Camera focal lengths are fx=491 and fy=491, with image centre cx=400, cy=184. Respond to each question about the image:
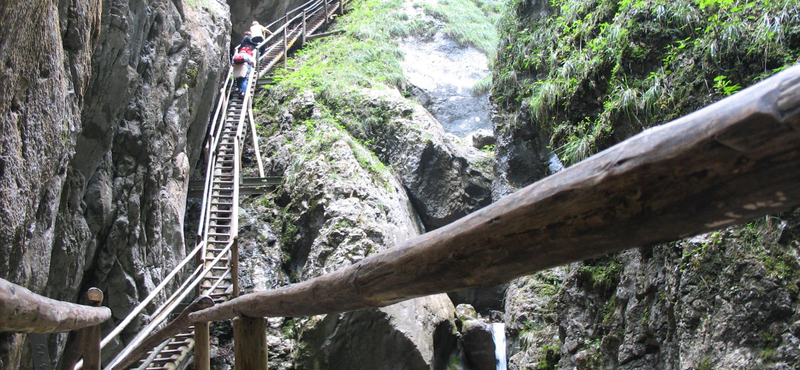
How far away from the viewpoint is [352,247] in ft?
25.2

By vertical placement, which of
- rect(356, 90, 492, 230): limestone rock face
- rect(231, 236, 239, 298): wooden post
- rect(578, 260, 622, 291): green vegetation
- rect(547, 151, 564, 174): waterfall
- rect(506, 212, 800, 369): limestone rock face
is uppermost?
rect(356, 90, 492, 230): limestone rock face

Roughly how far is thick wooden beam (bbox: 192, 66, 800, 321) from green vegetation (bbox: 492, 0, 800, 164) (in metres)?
4.24

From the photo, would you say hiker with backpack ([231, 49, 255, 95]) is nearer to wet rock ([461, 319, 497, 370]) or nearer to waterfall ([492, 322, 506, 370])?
wet rock ([461, 319, 497, 370])

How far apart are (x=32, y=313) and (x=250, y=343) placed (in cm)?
151

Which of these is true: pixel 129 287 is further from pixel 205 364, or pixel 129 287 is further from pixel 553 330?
pixel 553 330

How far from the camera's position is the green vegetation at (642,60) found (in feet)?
14.8

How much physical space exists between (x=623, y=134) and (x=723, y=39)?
1.32m

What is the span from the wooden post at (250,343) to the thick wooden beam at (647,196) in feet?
6.39

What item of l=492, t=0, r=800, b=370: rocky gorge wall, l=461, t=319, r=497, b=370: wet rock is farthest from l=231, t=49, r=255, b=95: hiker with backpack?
l=461, t=319, r=497, b=370: wet rock

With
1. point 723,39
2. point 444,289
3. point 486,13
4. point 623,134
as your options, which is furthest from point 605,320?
point 486,13

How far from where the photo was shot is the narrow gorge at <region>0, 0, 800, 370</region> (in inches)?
138

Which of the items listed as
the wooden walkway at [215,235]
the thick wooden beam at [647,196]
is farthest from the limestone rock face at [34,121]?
the thick wooden beam at [647,196]

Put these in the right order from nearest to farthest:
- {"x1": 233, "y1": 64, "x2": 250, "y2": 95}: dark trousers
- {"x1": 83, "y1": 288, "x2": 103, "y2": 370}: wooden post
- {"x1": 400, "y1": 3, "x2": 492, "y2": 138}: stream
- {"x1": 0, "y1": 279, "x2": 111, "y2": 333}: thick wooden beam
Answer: {"x1": 0, "y1": 279, "x2": 111, "y2": 333}: thick wooden beam, {"x1": 83, "y1": 288, "x2": 103, "y2": 370}: wooden post, {"x1": 233, "y1": 64, "x2": 250, "y2": 95}: dark trousers, {"x1": 400, "y1": 3, "x2": 492, "y2": 138}: stream

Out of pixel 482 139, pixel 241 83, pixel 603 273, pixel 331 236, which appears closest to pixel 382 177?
pixel 331 236
